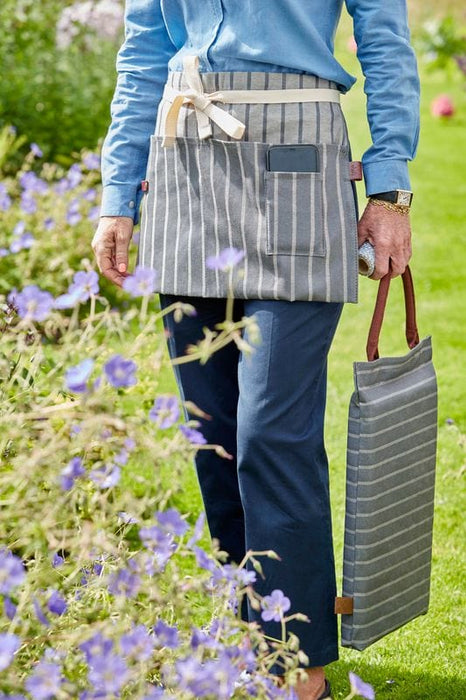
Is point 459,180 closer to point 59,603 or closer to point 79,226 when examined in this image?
point 79,226

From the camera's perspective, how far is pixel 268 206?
2059 millimetres

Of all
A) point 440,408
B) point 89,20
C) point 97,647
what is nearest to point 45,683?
point 97,647

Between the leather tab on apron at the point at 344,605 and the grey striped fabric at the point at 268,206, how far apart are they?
57cm

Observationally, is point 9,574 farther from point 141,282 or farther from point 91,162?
point 91,162

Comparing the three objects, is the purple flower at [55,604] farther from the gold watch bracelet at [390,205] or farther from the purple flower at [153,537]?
the gold watch bracelet at [390,205]

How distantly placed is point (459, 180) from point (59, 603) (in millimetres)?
6862

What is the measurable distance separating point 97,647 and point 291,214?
958mm

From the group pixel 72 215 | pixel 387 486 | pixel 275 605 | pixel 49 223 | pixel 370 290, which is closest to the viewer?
pixel 275 605

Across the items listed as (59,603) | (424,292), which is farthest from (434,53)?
(59,603)

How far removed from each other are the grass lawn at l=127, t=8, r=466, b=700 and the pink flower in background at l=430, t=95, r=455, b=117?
740 mm

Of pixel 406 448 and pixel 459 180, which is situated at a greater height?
pixel 459 180

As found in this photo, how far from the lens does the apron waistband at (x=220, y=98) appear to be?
206 cm

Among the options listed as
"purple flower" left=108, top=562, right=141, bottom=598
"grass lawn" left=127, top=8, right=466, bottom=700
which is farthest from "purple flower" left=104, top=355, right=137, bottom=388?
"purple flower" left=108, top=562, right=141, bottom=598

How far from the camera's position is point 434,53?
12820 millimetres
